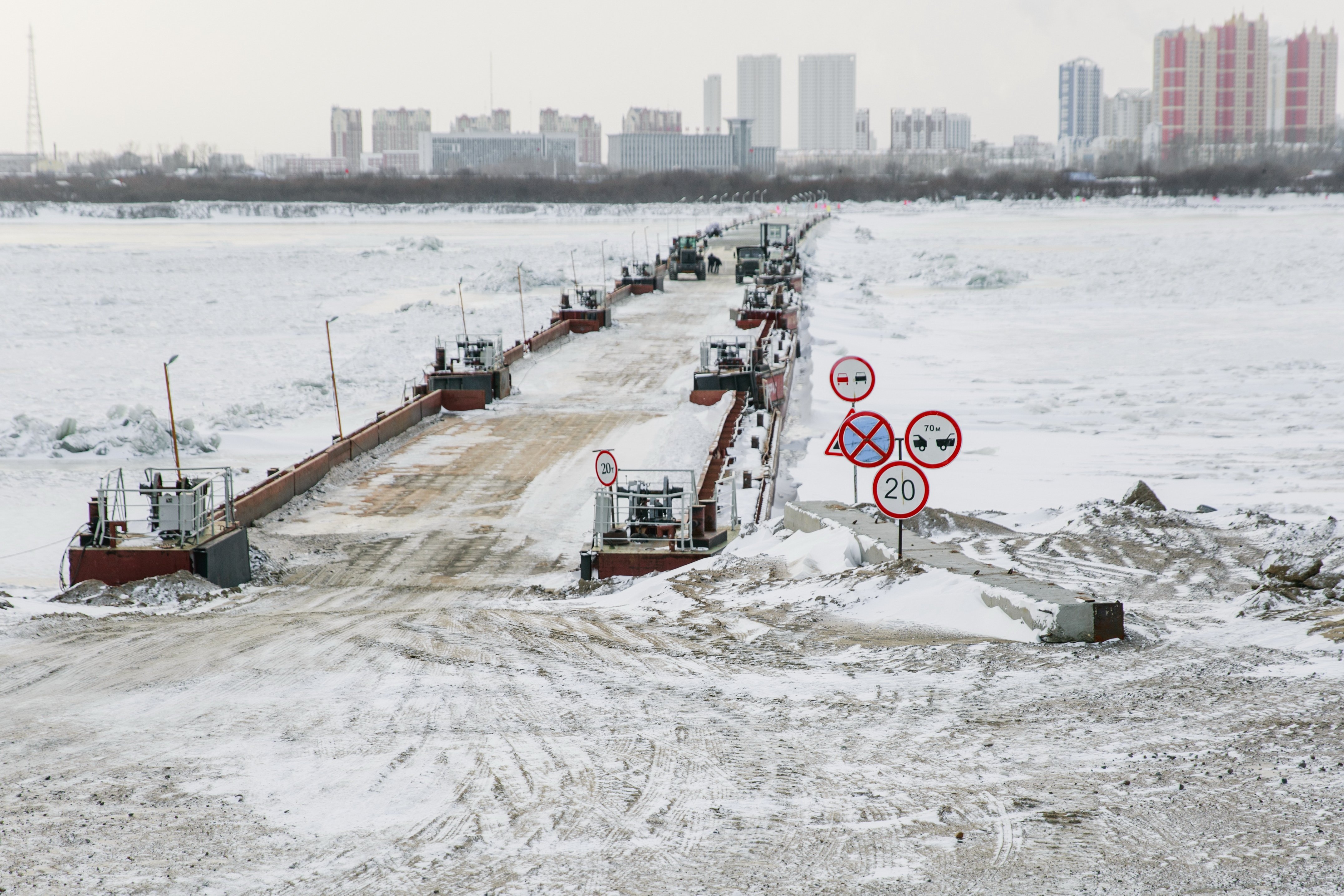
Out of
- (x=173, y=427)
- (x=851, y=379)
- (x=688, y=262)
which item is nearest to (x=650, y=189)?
(x=688, y=262)

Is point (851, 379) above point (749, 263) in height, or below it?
below

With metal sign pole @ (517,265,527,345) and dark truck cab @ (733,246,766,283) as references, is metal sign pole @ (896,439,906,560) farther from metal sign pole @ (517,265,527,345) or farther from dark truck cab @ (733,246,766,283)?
dark truck cab @ (733,246,766,283)

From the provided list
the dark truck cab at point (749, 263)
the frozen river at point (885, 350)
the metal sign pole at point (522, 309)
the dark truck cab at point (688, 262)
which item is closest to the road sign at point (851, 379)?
the frozen river at point (885, 350)

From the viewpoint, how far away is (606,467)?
12.9m

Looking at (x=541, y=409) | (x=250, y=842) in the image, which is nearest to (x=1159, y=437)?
(x=541, y=409)

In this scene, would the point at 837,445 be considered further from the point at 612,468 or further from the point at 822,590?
the point at 822,590

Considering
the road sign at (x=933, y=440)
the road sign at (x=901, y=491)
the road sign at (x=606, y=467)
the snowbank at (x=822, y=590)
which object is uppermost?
the road sign at (x=933, y=440)

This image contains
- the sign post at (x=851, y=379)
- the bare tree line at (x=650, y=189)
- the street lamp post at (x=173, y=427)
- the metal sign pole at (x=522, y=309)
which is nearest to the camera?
the street lamp post at (x=173, y=427)

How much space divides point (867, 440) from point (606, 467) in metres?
2.71

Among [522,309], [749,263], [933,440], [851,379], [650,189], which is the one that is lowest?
[933,440]

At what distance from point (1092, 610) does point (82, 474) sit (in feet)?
49.6

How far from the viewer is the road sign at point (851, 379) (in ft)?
45.0

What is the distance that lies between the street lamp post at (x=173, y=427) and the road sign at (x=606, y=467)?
4.02 meters

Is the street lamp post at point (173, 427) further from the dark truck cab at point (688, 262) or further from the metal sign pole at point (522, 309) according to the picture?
the dark truck cab at point (688, 262)
